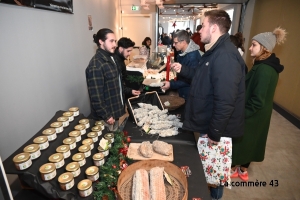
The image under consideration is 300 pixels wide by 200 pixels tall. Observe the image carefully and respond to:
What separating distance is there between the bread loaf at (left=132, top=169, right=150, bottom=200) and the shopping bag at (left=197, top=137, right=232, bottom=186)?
61 cm

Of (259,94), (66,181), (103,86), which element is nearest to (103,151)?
(66,181)

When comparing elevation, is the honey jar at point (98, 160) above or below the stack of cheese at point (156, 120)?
above

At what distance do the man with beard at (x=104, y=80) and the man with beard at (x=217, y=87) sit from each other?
80cm

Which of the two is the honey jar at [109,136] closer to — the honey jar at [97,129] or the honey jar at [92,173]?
the honey jar at [97,129]

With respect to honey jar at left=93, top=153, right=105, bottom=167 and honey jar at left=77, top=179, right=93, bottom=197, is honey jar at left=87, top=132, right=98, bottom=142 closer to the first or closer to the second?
honey jar at left=93, top=153, right=105, bottom=167

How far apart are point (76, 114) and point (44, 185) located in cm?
64

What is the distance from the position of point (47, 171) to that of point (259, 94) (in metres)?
1.68

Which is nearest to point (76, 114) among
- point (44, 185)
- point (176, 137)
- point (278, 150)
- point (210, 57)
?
point (44, 185)

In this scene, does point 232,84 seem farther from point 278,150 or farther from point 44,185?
point 278,150

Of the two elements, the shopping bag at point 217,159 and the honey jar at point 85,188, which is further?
the shopping bag at point 217,159

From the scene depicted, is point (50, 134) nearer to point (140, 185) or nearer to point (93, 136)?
point (93, 136)

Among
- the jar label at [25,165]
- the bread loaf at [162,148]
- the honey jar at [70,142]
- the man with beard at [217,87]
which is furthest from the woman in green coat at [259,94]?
the jar label at [25,165]

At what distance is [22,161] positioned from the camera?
869mm

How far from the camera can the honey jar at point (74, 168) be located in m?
0.93
